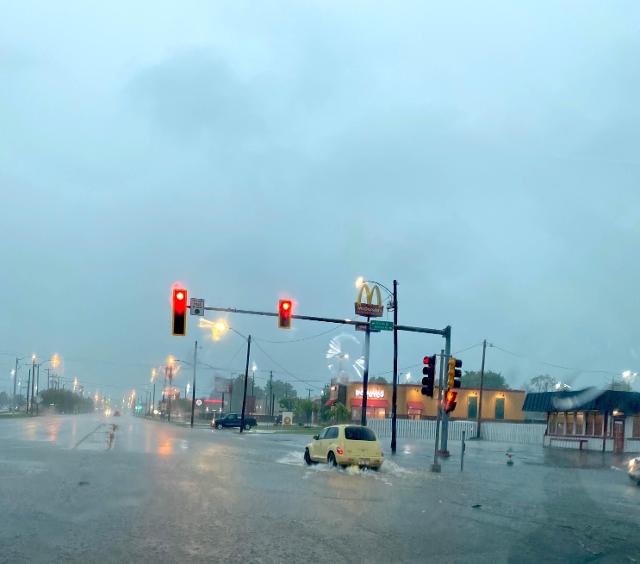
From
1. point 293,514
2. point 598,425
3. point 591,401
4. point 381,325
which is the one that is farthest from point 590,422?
point 293,514

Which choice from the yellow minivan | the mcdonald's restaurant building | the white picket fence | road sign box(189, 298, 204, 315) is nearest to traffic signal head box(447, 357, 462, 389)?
the yellow minivan

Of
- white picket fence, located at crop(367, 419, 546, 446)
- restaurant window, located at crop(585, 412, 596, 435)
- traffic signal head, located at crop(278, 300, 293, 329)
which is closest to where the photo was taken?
traffic signal head, located at crop(278, 300, 293, 329)

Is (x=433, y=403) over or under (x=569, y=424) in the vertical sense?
under

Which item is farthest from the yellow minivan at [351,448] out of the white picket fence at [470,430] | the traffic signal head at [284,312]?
the white picket fence at [470,430]

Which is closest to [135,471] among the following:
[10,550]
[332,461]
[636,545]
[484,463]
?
[332,461]

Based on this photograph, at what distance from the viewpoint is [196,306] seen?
27281mm

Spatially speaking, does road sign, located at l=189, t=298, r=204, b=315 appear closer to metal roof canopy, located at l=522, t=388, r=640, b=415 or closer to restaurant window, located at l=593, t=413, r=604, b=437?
metal roof canopy, located at l=522, t=388, r=640, b=415

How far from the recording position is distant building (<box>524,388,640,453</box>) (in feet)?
161

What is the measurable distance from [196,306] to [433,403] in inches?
2756

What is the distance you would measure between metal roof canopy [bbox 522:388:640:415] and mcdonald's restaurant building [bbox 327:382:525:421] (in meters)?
33.0

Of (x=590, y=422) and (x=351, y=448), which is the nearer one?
(x=351, y=448)

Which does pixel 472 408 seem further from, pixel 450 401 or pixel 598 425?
pixel 450 401

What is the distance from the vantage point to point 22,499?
48.7 ft

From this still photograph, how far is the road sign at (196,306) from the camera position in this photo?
27.0 metres
